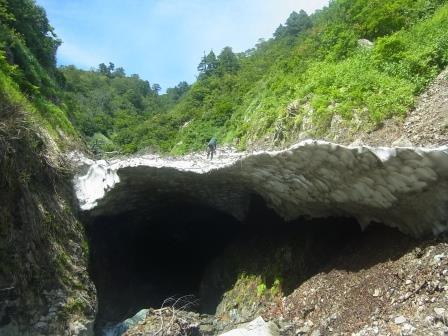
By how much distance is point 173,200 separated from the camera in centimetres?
1323

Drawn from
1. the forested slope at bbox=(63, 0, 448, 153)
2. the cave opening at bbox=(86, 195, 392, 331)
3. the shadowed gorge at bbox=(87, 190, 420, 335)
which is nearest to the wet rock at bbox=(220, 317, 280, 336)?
the shadowed gorge at bbox=(87, 190, 420, 335)

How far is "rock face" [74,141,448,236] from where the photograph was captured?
20.3 feet

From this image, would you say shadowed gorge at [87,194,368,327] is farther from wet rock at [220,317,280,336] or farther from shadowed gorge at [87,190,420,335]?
wet rock at [220,317,280,336]

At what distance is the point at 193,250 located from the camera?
1659cm

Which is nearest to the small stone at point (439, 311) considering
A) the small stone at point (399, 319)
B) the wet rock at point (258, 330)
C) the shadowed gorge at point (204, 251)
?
the small stone at point (399, 319)

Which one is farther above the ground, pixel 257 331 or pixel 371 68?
pixel 371 68

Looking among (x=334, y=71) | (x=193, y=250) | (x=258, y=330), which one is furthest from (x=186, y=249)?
(x=258, y=330)

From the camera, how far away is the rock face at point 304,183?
6176 millimetres

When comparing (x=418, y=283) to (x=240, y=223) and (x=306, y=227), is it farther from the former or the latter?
(x=240, y=223)

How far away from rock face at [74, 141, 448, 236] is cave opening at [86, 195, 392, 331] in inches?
19.2

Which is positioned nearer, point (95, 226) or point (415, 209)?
point (415, 209)

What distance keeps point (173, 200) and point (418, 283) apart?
8.19 metres

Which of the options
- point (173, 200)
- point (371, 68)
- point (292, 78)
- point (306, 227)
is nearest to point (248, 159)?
point (306, 227)

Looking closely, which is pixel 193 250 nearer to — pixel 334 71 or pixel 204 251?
pixel 204 251
